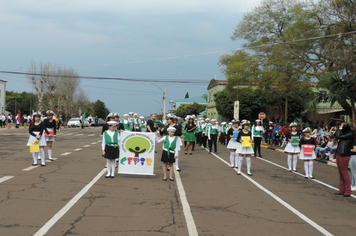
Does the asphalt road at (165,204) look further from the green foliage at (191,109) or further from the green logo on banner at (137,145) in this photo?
the green foliage at (191,109)

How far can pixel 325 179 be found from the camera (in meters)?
12.5

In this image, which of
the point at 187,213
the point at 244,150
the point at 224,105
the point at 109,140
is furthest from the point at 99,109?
the point at 187,213

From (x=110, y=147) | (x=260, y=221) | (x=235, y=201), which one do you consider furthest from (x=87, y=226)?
(x=110, y=147)

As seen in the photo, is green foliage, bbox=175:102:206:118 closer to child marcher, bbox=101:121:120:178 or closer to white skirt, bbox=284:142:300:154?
white skirt, bbox=284:142:300:154

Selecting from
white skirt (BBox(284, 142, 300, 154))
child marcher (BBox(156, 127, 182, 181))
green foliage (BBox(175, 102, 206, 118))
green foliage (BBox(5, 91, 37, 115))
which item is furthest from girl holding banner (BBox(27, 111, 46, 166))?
green foliage (BBox(175, 102, 206, 118))

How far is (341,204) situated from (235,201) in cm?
238

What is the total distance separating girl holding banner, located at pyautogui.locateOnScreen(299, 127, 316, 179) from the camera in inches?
489

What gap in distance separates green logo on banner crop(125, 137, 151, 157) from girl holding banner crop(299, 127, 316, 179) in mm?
5176

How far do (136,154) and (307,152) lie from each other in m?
5.58

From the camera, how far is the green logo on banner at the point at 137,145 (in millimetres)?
10945

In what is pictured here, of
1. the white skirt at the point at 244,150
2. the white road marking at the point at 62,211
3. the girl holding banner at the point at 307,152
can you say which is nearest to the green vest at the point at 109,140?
the white road marking at the point at 62,211

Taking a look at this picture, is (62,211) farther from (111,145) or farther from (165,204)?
(111,145)

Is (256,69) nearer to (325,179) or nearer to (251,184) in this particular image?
(325,179)

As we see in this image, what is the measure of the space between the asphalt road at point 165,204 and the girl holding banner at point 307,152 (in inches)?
19.0
